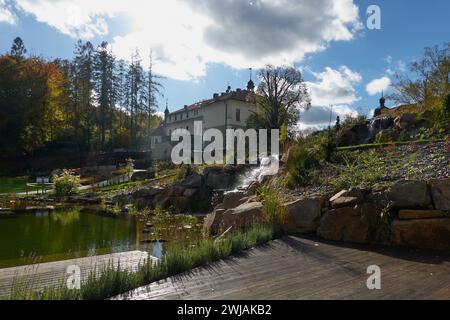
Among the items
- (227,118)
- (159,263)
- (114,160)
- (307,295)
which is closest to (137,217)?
(159,263)

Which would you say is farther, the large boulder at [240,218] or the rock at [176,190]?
the rock at [176,190]

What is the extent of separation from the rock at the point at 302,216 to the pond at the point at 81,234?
5.42 ft

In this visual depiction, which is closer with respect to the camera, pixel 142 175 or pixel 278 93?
pixel 142 175

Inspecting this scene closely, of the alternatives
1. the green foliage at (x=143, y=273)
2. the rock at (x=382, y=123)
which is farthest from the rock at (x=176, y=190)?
the green foliage at (x=143, y=273)

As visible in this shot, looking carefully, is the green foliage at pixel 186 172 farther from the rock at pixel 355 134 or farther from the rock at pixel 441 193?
→ the rock at pixel 441 193

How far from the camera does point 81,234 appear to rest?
9.47 m

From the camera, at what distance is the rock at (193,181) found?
49.6 feet

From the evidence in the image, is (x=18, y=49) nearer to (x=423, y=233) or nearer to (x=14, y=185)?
(x=14, y=185)

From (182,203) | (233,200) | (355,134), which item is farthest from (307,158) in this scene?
(355,134)

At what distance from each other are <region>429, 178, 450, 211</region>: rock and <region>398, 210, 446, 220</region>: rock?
0.30 feet

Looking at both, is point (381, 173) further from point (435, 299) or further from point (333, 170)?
point (435, 299)

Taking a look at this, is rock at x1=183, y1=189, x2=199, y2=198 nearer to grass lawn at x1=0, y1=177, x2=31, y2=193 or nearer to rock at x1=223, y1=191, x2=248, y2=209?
rock at x1=223, y1=191, x2=248, y2=209

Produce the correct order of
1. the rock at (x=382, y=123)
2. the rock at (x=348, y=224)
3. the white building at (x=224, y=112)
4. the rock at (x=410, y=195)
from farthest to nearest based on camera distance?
the white building at (x=224, y=112), the rock at (x=382, y=123), the rock at (x=348, y=224), the rock at (x=410, y=195)

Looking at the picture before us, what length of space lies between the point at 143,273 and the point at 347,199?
355 cm
